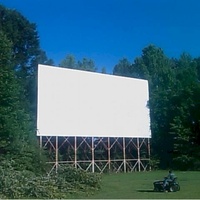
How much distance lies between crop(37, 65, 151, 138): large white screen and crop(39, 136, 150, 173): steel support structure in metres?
1.59

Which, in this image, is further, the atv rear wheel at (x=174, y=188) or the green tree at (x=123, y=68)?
the green tree at (x=123, y=68)

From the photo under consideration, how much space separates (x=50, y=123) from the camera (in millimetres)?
29062

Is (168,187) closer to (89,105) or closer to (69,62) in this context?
(89,105)

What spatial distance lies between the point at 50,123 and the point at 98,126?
4678 millimetres

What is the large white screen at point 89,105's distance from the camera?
96.3 ft

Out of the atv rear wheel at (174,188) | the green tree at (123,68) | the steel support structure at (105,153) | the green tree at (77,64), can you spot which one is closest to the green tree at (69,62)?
the green tree at (77,64)

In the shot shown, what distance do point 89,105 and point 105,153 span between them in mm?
7559

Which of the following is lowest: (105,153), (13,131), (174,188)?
(174,188)

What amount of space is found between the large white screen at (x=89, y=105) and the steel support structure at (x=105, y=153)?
1.59m

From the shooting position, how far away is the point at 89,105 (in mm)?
31734

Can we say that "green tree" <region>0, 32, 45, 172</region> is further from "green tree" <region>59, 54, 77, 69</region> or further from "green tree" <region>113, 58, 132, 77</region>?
"green tree" <region>113, 58, 132, 77</region>

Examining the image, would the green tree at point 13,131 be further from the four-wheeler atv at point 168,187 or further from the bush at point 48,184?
the four-wheeler atv at point 168,187

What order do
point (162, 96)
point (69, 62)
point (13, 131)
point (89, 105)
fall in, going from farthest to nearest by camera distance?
1. point (69, 62)
2. point (162, 96)
3. point (89, 105)
4. point (13, 131)

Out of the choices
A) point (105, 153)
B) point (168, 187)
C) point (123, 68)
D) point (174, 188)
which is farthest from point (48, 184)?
point (123, 68)
